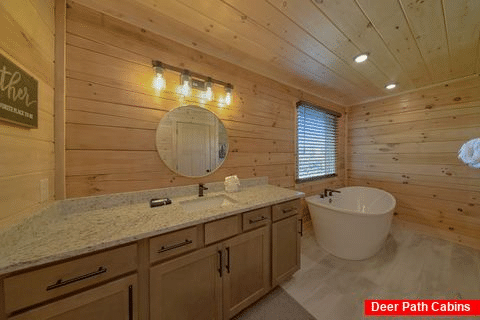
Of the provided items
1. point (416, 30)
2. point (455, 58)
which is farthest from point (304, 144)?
point (455, 58)

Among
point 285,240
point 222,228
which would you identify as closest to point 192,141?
point 222,228

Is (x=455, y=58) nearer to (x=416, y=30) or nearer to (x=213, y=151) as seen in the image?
(x=416, y=30)

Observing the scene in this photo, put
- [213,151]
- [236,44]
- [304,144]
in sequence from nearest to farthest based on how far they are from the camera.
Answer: [236,44] < [213,151] < [304,144]

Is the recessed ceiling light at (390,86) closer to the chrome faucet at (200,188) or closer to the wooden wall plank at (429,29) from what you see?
the wooden wall plank at (429,29)

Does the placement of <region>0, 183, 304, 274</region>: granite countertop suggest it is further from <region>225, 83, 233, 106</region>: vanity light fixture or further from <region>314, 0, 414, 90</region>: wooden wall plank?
<region>314, 0, 414, 90</region>: wooden wall plank

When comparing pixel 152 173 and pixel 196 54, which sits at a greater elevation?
pixel 196 54

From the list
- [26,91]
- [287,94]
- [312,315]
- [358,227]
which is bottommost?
[312,315]

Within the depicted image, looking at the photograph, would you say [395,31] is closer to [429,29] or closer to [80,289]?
[429,29]

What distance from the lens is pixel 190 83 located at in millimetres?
1527

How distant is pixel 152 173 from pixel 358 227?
2.25m

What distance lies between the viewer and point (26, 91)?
0.82m

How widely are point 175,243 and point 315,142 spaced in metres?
2.60

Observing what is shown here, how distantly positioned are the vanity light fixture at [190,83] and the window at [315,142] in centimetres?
124

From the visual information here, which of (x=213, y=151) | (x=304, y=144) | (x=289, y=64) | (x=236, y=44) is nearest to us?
(x=236, y=44)
